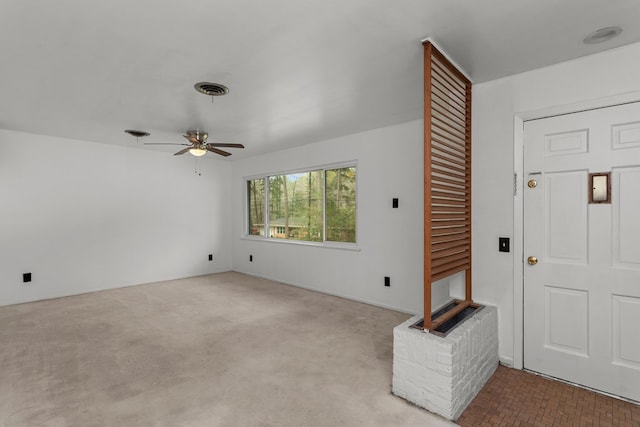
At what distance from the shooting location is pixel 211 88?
2721 mm

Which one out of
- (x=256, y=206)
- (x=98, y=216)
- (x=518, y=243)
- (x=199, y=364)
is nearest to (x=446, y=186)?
(x=518, y=243)

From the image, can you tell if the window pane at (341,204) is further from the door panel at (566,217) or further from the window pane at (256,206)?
the door panel at (566,217)

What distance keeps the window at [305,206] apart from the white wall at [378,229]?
21 cm

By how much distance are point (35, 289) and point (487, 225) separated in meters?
5.72

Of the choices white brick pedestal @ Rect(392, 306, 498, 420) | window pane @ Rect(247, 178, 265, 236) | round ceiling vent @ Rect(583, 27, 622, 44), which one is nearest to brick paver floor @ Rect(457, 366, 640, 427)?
white brick pedestal @ Rect(392, 306, 498, 420)

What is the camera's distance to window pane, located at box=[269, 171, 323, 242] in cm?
500

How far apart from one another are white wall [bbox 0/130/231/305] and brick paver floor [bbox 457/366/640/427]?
5.21m

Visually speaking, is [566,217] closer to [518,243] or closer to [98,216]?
[518,243]

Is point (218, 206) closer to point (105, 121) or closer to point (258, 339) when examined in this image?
point (105, 121)

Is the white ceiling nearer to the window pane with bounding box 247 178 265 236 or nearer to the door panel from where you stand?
the door panel

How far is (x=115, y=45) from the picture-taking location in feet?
6.68

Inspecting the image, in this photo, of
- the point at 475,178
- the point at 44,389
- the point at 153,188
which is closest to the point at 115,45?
the point at 44,389

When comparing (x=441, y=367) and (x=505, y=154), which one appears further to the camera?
(x=505, y=154)

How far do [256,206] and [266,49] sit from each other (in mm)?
4381
